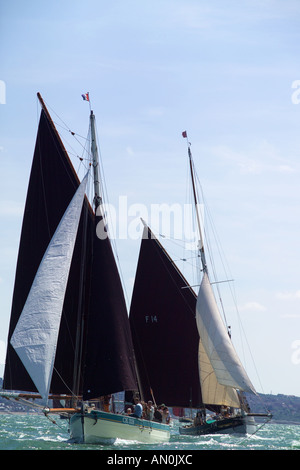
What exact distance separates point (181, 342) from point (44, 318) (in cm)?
2338

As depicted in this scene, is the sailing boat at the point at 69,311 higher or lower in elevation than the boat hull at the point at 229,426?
higher

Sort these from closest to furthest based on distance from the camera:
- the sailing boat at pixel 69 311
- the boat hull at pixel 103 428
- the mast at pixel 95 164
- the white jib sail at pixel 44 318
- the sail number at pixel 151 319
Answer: the white jib sail at pixel 44 318
the sailing boat at pixel 69 311
the boat hull at pixel 103 428
the mast at pixel 95 164
the sail number at pixel 151 319

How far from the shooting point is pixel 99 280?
47781mm

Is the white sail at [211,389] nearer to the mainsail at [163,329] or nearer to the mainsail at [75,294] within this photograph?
the mainsail at [163,329]

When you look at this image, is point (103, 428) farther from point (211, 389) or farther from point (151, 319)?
point (211, 389)

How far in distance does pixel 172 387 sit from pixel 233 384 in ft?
19.7

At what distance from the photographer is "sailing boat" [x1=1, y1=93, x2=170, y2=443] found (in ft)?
142

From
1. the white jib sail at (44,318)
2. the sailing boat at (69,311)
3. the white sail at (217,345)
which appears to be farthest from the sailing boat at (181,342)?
the white jib sail at (44,318)

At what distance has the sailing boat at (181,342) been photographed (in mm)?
61875

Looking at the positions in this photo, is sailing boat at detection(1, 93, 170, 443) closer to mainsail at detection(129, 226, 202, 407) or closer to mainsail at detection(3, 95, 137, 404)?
mainsail at detection(3, 95, 137, 404)

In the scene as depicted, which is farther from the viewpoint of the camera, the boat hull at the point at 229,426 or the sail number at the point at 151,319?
the sail number at the point at 151,319

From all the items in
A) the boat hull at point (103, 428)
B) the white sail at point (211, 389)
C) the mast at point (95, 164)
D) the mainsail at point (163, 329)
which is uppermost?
the mast at point (95, 164)
